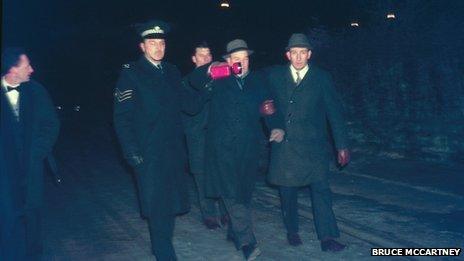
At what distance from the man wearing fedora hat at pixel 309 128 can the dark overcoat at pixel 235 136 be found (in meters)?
0.26

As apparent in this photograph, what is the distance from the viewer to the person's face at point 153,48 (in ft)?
15.6

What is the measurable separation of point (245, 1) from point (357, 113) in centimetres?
757

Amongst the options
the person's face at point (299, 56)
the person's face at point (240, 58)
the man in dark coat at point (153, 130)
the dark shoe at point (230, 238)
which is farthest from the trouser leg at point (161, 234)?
the person's face at point (299, 56)

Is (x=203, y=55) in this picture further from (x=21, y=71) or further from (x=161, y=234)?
(x=161, y=234)

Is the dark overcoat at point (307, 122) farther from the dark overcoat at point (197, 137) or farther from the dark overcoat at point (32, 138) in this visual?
the dark overcoat at point (32, 138)

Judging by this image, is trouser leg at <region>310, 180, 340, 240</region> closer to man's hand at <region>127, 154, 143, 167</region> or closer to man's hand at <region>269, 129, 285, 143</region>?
man's hand at <region>269, 129, 285, 143</region>

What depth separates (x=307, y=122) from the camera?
17.7 feet

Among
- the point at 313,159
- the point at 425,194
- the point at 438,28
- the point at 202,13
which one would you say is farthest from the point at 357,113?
the point at 202,13

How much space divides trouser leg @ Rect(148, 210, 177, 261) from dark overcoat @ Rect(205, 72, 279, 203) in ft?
2.28

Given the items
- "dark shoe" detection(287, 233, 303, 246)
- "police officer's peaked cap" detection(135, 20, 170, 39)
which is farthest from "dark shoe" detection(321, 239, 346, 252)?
"police officer's peaked cap" detection(135, 20, 170, 39)

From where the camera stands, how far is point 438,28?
9070mm

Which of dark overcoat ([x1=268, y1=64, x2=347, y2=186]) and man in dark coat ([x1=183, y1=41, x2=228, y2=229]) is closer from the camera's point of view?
dark overcoat ([x1=268, y1=64, x2=347, y2=186])

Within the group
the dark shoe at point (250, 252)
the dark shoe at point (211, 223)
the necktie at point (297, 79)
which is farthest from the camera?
the dark shoe at point (211, 223)

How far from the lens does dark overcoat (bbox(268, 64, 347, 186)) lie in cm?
536
